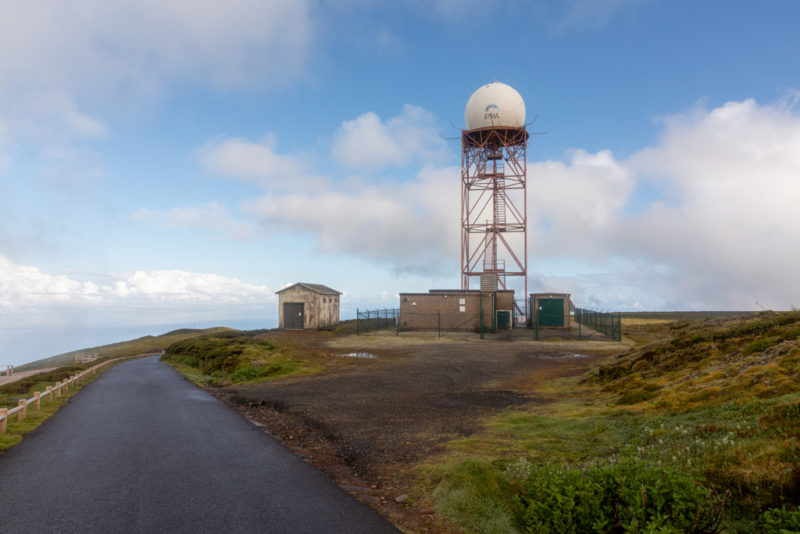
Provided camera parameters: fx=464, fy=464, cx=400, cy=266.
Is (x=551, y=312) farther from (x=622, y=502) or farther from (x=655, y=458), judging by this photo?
(x=622, y=502)

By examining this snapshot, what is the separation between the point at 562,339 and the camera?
116ft

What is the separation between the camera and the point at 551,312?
4303 centimetres

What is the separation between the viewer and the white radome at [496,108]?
154 feet

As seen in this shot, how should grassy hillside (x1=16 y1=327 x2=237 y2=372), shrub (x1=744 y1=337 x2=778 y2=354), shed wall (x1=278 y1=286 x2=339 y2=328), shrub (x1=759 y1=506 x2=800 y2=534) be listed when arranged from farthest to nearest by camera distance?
grassy hillside (x1=16 y1=327 x2=237 y2=372), shed wall (x1=278 y1=286 x2=339 y2=328), shrub (x1=744 y1=337 x2=778 y2=354), shrub (x1=759 y1=506 x2=800 y2=534)

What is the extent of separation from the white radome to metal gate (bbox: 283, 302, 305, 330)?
26.2 meters

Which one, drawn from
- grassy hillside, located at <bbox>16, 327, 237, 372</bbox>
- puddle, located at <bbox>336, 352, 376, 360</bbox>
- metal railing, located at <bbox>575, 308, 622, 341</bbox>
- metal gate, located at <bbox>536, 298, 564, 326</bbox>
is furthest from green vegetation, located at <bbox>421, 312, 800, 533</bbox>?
grassy hillside, located at <bbox>16, 327, 237, 372</bbox>

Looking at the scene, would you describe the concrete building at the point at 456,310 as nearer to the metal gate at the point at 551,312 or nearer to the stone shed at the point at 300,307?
the metal gate at the point at 551,312

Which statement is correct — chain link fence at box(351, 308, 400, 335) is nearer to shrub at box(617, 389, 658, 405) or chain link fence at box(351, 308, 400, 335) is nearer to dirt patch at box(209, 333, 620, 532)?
dirt patch at box(209, 333, 620, 532)

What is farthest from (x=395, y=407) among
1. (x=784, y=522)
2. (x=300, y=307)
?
(x=300, y=307)

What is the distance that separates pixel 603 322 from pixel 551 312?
470 centimetres

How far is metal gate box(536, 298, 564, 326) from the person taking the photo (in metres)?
42.8

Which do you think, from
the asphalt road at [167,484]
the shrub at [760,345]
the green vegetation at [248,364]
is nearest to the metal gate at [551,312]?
the green vegetation at [248,364]

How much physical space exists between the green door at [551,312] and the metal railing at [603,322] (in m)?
2.07

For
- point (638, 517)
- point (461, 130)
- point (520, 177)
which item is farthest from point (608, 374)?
point (461, 130)
